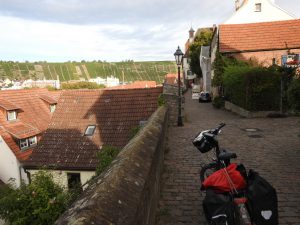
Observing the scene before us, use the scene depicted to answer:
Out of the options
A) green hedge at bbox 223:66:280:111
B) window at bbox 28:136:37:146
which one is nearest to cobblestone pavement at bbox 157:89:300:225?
green hedge at bbox 223:66:280:111

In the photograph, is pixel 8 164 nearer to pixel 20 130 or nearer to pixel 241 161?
pixel 20 130

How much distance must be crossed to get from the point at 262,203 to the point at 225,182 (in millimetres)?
409

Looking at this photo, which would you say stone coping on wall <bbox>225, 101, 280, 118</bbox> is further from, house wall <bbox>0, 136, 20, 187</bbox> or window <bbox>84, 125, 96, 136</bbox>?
house wall <bbox>0, 136, 20, 187</bbox>

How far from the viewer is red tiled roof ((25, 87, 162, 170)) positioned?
17.4 metres

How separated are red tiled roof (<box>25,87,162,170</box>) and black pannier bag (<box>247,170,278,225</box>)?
1433 centimetres

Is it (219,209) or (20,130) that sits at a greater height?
(219,209)

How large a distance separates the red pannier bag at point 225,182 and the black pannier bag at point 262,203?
177 millimetres

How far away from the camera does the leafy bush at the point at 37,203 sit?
351 inches

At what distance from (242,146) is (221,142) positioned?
847 millimetres

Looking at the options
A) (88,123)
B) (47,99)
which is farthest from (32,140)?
(47,99)

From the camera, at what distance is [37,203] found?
899cm

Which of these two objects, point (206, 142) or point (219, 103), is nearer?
point (206, 142)

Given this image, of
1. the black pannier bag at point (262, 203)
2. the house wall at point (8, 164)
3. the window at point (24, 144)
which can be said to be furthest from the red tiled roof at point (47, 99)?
the black pannier bag at point (262, 203)

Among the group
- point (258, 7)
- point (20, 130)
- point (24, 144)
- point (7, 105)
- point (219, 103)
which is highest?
point (258, 7)
